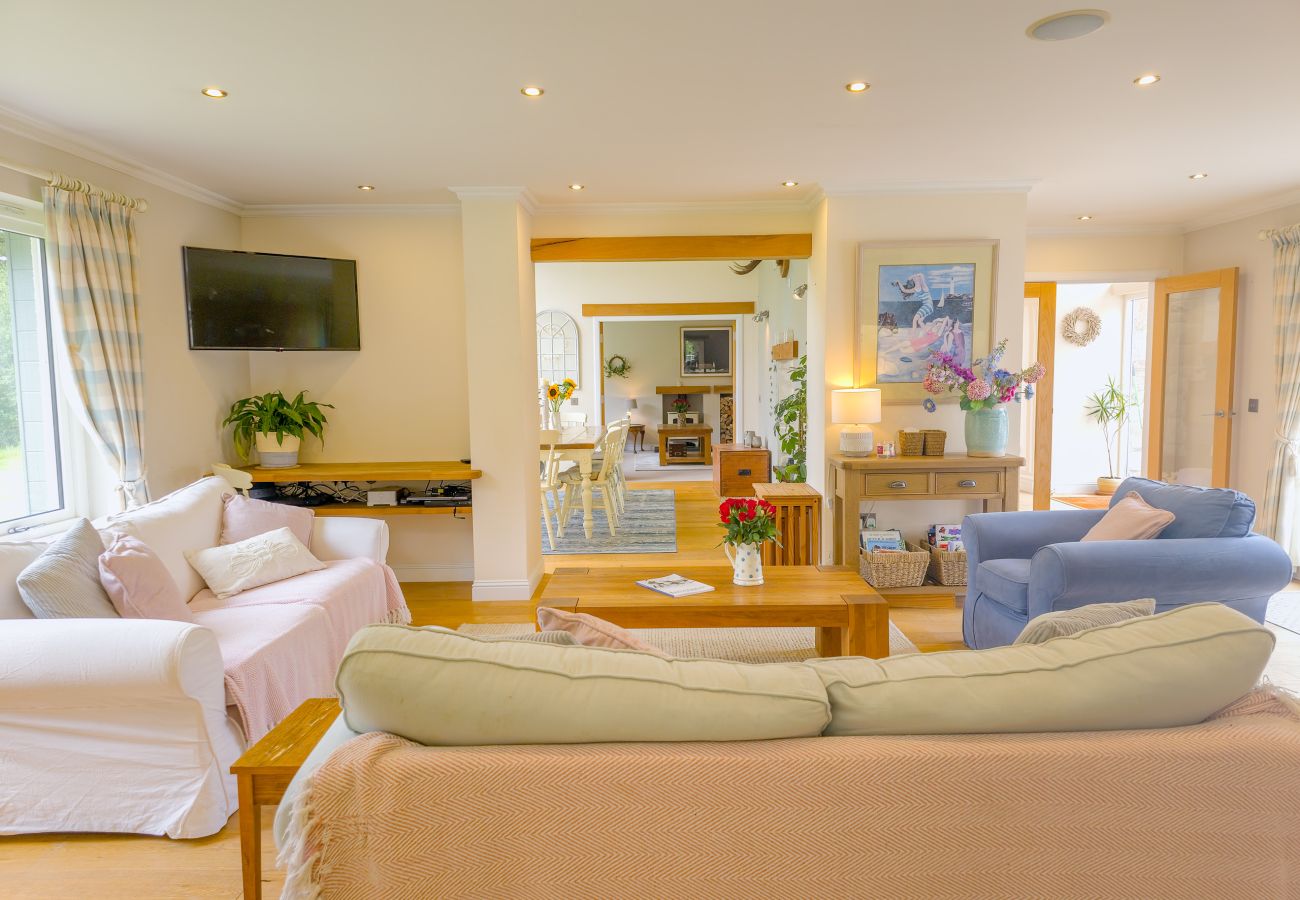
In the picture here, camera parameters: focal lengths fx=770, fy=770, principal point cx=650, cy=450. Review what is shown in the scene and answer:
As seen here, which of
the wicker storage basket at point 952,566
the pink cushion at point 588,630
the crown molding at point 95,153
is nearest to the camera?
the pink cushion at point 588,630

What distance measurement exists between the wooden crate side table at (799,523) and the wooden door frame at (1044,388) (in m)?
2.29

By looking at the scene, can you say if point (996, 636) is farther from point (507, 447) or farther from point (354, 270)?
point (354, 270)

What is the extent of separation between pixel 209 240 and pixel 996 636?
4.70 metres

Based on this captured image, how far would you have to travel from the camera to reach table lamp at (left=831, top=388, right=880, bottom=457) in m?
4.41

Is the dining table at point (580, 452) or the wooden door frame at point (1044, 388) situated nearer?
the wooden door frame at point (1044, 388)

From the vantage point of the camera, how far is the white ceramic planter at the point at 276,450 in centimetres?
466

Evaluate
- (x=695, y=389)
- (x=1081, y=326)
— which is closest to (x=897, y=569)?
(x=1081, y=326)


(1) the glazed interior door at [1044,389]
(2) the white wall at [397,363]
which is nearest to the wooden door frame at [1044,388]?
(1) the glazed interior door at [1044,389]

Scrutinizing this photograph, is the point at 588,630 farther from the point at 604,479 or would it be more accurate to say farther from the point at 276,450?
the point at 604,479

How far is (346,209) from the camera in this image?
4.82m

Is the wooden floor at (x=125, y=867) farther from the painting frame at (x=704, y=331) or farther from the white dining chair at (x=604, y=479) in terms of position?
the painting frame at (x=704, y=331)

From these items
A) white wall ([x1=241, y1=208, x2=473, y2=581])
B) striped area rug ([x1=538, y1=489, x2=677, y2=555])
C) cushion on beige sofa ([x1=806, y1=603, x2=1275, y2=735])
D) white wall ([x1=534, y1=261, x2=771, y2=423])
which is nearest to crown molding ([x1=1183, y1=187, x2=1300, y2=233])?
striped area rug ([x1=538, y1=489, x2=677, y2=555])

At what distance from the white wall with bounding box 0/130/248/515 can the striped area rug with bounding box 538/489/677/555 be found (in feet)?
8.17

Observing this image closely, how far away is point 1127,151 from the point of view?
376cm
